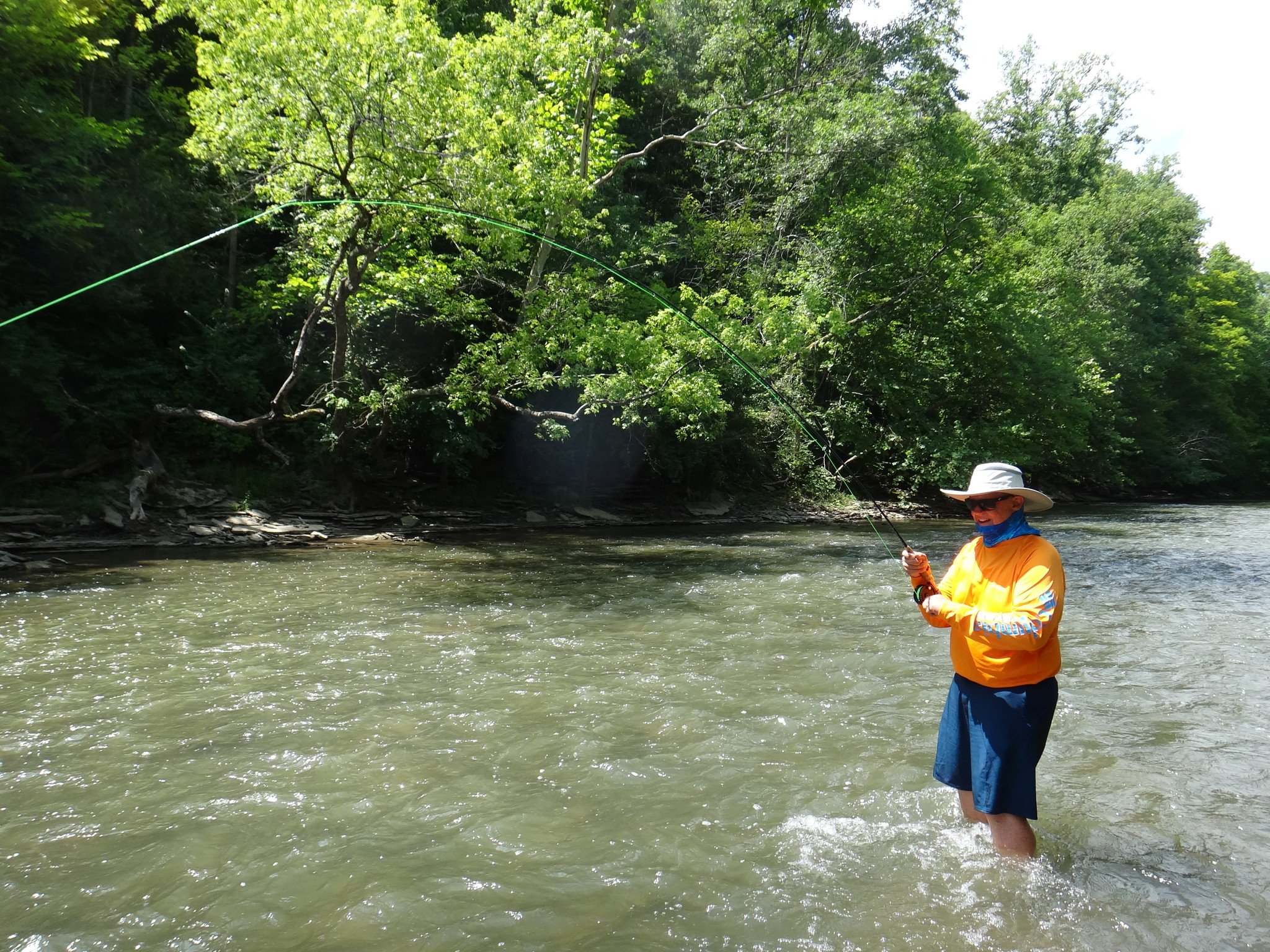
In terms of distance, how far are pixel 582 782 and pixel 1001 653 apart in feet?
8.11

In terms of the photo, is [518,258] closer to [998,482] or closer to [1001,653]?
[998,482]

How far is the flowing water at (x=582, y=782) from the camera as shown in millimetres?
3457

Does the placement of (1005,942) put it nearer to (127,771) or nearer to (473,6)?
(127,771)

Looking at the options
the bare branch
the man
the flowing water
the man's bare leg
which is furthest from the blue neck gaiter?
the bare branch

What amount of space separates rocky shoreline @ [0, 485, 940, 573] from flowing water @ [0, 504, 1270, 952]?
9.85 ft

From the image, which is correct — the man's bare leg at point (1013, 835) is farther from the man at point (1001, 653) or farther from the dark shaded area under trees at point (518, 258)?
the dark shaded area under trees at point (518, 258)

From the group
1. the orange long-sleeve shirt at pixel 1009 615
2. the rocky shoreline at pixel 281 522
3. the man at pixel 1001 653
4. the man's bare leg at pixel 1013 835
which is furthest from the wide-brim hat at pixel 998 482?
the rocky shoreline at pixel 281 522

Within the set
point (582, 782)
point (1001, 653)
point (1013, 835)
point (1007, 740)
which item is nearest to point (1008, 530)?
point (1001, 653)

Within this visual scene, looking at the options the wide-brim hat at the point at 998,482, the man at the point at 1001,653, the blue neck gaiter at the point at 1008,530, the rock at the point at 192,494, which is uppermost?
the wide-brim hat at the point at 998,482

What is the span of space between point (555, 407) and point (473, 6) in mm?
11763

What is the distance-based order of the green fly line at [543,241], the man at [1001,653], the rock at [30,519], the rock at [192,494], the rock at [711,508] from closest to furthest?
1. the man at [1001,653]
2. the green fly line at [543,241]
3. the rock at [30,519]
4. the rock at [192,494]
5. the rock at [711,508]

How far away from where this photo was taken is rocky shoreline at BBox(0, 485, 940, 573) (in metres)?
13.1

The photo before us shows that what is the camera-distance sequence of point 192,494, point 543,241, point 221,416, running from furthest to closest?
point 221,416 → point 192,494 → point 543,241

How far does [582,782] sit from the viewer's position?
4840 mm
